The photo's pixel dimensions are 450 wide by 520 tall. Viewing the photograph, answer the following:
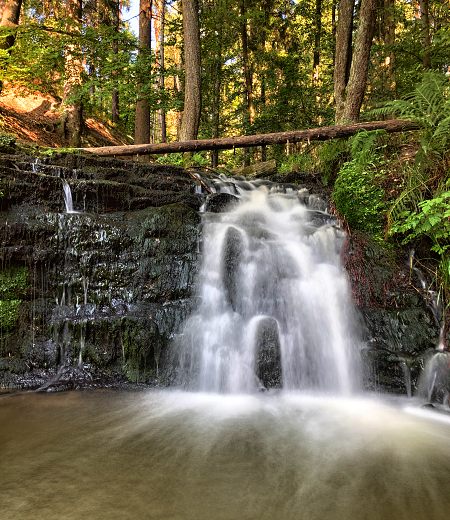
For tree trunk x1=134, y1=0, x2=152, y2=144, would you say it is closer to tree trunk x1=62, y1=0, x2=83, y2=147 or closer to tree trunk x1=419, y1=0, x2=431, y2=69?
tree trunk x1=62, y1=0, x2=83, y2=147

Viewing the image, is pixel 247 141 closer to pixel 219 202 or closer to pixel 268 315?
pixel 219 202

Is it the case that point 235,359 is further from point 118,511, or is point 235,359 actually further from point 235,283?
point 118,511

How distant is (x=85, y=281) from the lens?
5.12 meters

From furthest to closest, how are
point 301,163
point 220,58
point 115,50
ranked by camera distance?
point 220,58 → point 115,50 → point 301,163

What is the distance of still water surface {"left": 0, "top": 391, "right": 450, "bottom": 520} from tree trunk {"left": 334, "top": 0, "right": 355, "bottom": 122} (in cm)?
820

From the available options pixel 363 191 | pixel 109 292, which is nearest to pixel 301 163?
pixel 363 191

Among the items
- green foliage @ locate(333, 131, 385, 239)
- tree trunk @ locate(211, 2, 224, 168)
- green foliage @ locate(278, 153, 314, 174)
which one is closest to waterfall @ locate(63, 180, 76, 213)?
green foliage @ locate(333, 131, 385, 239)

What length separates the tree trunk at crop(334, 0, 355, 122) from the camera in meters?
9.56

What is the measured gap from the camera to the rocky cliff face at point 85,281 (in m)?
4.77

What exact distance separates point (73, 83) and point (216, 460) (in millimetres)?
11000

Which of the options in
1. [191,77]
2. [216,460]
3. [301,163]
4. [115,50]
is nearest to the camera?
[216,460]

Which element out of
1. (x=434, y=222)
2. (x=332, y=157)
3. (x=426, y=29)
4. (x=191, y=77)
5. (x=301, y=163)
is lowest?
(x=434, y=222)

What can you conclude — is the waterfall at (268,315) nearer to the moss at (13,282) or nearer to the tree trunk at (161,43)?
the moss at (13,282)

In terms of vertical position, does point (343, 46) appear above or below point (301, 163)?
above
